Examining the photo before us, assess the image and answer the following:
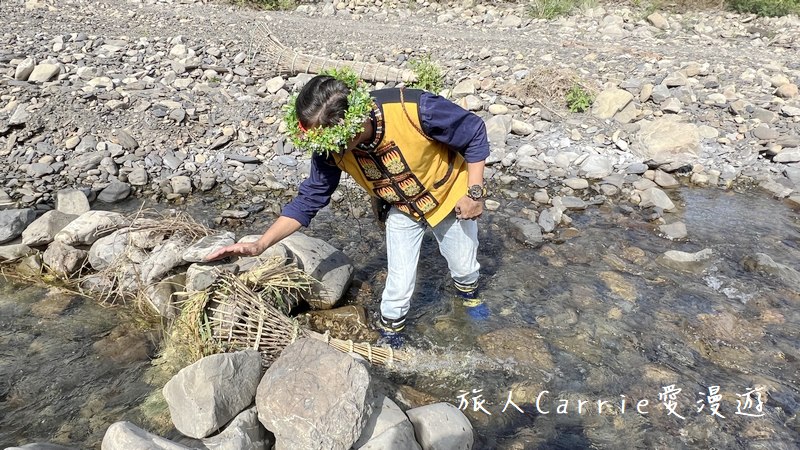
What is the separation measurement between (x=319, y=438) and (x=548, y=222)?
3.75 metres

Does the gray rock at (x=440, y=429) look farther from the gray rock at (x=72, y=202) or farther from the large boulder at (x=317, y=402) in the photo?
the gray rock at (x=72, y=202)

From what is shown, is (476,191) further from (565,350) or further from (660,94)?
(660,94)

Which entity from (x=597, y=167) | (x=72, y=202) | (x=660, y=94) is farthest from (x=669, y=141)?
(x=72, y=202)

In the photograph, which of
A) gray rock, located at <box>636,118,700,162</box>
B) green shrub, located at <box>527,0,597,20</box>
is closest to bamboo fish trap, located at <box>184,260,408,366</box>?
gray rock, located at <box>636,118,700,162</box>

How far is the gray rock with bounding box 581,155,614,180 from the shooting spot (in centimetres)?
677

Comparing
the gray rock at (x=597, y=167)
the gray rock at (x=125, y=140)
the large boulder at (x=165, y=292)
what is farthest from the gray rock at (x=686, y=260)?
the gray rock at (x=125, y=140)

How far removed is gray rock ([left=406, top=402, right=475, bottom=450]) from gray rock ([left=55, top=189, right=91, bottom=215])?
433 cm

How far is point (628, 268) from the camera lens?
5004 millimetres

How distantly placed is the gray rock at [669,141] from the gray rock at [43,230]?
6.46m

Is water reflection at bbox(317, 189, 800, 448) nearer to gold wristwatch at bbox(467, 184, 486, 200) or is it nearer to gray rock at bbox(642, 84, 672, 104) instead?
gold wristwatch at bbox(467, 184, 486, 200)

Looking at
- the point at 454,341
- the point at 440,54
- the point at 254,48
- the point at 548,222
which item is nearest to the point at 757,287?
the point at 548,222

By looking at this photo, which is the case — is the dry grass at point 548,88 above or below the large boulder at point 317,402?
below

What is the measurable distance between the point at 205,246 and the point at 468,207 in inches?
78.9

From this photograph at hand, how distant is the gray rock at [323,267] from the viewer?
14.3 ft
